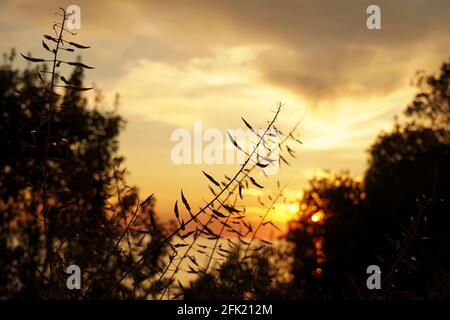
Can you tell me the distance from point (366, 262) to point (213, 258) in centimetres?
3968

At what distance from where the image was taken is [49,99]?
3.00 m

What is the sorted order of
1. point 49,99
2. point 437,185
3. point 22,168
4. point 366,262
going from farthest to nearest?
point 366,262 < point 22,168 < point 437,185 < point 49,99

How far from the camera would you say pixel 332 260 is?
45469 millimetres

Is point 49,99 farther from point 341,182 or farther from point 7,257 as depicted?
point 341,182

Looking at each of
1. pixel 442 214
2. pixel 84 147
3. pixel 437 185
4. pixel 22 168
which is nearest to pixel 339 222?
pixel 442 214

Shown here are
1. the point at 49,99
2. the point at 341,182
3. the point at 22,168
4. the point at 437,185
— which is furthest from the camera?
the point at 341,182

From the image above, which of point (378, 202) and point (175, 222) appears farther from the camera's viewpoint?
point (378, 202)

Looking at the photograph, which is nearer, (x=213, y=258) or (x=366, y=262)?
(x=213, y=258)

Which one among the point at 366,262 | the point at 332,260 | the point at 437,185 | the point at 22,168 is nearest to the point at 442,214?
the point at 366,262

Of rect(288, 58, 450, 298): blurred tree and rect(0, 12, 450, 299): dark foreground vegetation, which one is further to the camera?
rect(288, 58, 450, 298): blurred tree

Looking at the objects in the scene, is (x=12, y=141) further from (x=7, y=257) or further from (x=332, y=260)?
(x=332, y=260)

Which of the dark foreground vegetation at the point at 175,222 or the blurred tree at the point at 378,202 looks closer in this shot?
the dark foreground vegetation at the point at 175,222
